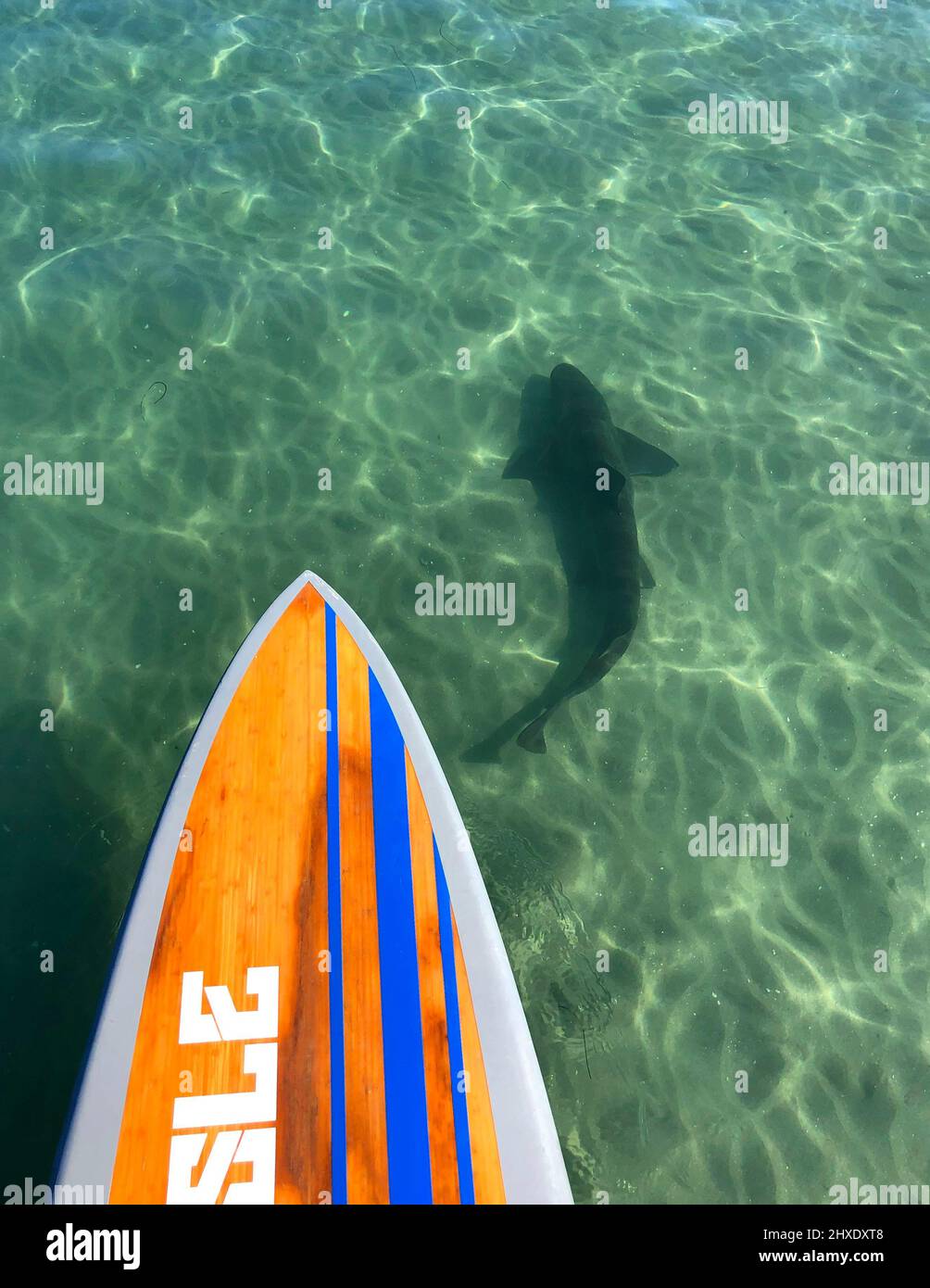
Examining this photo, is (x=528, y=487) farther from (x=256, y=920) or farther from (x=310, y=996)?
(x=310, y=996)

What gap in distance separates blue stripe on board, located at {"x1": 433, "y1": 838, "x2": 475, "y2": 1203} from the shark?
148cm

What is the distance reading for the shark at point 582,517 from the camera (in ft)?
20.9

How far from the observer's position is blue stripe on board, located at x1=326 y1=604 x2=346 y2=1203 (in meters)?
4.02

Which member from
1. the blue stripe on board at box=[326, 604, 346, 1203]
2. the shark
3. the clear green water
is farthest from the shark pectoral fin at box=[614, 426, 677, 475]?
the blue stripe on board at box=[326, 604, 346, 1203]

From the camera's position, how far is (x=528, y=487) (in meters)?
7.25

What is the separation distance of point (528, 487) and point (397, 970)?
4054mm

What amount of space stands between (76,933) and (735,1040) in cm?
396

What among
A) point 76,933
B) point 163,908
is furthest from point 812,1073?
point 76,933

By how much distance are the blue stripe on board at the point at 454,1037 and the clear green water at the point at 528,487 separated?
973mm

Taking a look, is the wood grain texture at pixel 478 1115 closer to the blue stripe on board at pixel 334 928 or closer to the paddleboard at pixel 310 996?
the paddleboard at pixel 310 996

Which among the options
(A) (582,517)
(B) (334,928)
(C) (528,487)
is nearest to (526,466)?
(C) (528,487)

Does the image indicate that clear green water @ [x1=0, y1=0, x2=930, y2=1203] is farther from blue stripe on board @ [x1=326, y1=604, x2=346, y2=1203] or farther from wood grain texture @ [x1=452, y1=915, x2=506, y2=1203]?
wood grain texture @ [x1=452, y1=915, x2=506, y2=1203]

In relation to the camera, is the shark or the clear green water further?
the shark
